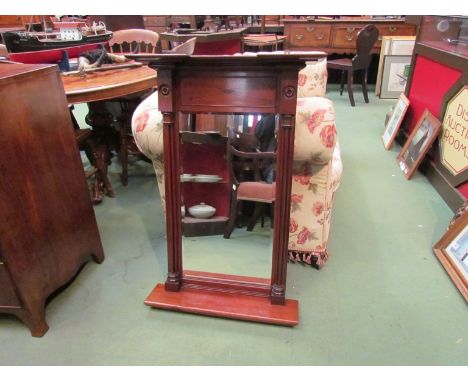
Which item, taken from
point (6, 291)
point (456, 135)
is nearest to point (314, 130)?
point (6, 291)

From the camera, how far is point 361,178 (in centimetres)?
255

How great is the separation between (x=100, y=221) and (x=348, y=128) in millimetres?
2536

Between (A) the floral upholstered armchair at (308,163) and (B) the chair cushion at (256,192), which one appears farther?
(B) the chair cushion at (256,192)

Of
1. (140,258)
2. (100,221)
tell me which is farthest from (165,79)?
(100,221)

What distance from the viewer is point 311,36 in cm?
459

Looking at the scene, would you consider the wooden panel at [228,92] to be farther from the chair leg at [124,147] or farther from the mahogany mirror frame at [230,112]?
the chair leg at [124,147]

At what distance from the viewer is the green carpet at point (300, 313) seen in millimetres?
1236

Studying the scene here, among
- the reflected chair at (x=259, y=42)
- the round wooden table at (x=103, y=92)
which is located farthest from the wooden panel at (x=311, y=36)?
the round wooden table at (x=103, y=92)

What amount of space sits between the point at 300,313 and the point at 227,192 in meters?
0.58

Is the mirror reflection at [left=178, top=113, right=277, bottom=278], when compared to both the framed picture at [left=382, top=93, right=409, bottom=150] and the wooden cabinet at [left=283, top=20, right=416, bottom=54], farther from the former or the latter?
the wooden cabinet at [left=283, top=20, right=416, bottom=54]

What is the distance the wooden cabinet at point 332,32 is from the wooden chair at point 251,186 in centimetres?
356

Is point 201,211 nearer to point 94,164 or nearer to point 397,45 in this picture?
point 94,164

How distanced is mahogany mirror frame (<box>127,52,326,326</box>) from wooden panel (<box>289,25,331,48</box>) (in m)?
3.96
